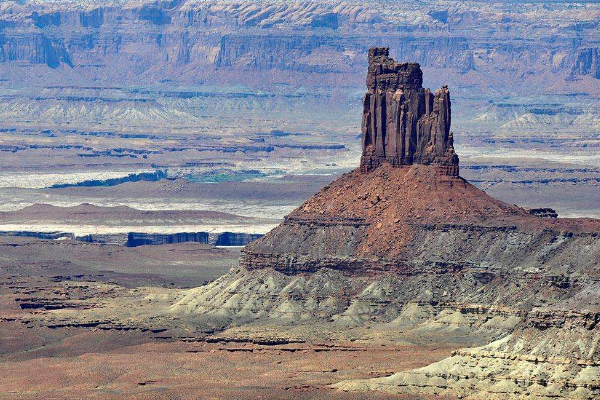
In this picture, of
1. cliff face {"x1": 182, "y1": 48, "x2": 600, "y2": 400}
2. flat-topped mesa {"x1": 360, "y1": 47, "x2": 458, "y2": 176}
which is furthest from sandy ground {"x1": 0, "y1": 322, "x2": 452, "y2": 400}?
flat-topped mesa {"x1": 360, "y1": 47, "x2": 458, "y2": 176}

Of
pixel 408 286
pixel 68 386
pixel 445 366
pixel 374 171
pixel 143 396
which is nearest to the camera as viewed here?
pixel 445 366

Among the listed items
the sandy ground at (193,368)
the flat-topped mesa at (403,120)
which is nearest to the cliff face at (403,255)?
the flat-topped mesa at (403,120)

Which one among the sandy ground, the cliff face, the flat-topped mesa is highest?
the flat-topped mesa

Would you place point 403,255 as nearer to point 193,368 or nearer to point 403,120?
point 403,120

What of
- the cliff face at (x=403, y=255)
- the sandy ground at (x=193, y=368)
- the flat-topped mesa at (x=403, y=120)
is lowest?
the sandy ground at (x=193, y=368)

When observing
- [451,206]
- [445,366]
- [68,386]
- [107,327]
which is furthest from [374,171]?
[445,366]

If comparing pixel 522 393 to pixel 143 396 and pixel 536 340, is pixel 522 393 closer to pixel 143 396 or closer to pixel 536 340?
pixel 536 340

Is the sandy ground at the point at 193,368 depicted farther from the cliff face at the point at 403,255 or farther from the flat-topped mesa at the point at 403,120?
the flat-topped mesa at the point at 403,120

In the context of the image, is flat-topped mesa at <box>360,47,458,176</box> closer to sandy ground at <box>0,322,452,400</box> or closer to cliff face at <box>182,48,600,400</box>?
cliff face at <box>182,48,600,400</box>
